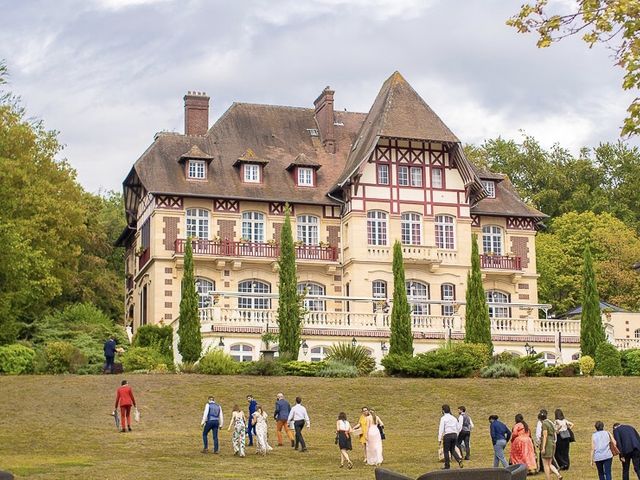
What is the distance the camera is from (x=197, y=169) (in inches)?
1950

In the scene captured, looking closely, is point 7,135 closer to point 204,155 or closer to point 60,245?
point 60,245

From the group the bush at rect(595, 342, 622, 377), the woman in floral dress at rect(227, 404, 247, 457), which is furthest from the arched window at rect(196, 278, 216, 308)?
the woman in floral dress at rect(227, 404, 247, 457)

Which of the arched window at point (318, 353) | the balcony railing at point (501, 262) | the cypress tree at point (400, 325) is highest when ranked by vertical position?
the balcony railing at point (501, 262)

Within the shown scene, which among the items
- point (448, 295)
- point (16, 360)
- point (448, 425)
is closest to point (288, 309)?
point (16, 360)

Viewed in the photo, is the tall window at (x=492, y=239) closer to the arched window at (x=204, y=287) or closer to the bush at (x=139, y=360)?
the arched window at (x=204, y=287)

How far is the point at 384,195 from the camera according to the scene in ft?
163

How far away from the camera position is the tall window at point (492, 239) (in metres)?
52.8

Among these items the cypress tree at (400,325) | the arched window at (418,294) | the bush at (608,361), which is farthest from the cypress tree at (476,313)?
the arched window at (418,294)

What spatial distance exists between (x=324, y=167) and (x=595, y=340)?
48.5 ft

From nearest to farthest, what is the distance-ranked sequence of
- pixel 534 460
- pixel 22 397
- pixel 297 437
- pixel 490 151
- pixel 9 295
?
pixel 534 460 < pixel 297 437 < pixel 22 397 < pixel 9 295 < pixel 490 151

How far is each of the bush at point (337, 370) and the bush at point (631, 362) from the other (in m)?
9.76

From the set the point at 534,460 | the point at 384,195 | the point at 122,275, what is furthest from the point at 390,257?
the point at 534,460

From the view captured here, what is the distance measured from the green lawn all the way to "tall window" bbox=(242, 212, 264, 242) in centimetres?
1400

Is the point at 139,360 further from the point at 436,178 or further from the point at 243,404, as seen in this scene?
the point at 436,178
